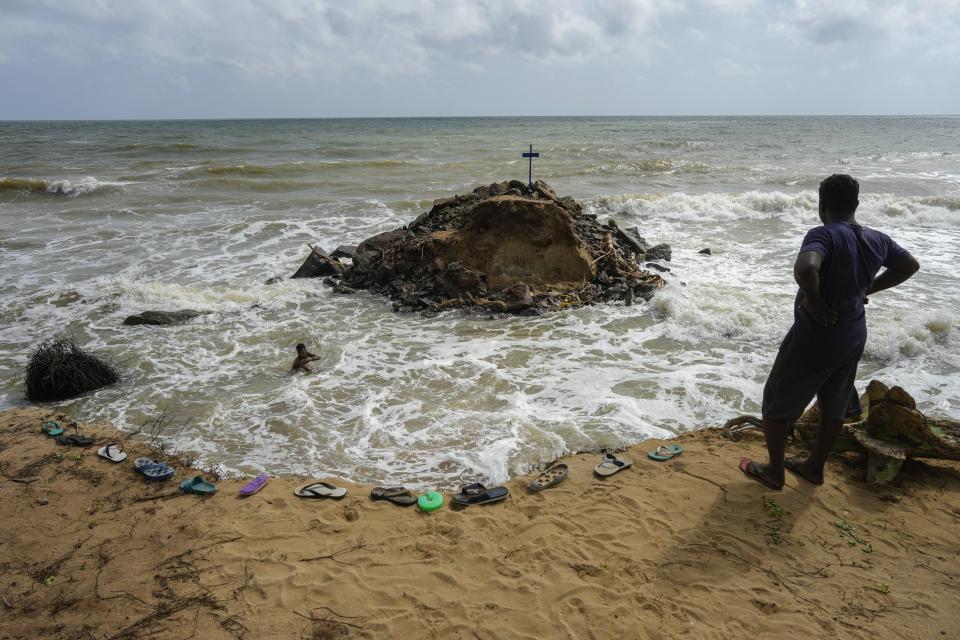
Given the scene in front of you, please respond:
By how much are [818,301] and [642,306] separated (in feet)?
17.4

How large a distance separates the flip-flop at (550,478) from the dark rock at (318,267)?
6.85m

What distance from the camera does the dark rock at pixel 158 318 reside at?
781 cm

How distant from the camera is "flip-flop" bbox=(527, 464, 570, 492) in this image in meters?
3.94

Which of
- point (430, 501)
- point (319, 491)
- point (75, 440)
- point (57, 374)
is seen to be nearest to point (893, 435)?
point (430, 501)

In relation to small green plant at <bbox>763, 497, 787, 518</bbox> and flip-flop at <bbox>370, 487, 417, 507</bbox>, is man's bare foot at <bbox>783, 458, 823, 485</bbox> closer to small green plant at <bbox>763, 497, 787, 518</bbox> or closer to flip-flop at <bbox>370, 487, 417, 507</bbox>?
small green plant at <bbox>763, 497, 787, 518</bbox>

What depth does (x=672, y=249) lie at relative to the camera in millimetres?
11945

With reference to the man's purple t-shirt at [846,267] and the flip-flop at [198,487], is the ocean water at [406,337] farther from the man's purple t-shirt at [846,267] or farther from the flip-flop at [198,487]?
the man's purple t-shirt at [846,267]

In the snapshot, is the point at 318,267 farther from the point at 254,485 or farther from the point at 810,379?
the point at 810,379

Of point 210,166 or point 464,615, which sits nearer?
point 464,615

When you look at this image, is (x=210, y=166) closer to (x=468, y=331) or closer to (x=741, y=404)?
(x=468, y=331)

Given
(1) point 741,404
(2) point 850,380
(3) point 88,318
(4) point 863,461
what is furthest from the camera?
(3) point 88,318

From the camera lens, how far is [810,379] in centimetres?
325

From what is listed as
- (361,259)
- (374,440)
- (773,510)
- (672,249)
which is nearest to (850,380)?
(773,510)

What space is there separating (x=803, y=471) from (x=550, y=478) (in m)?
1.78
